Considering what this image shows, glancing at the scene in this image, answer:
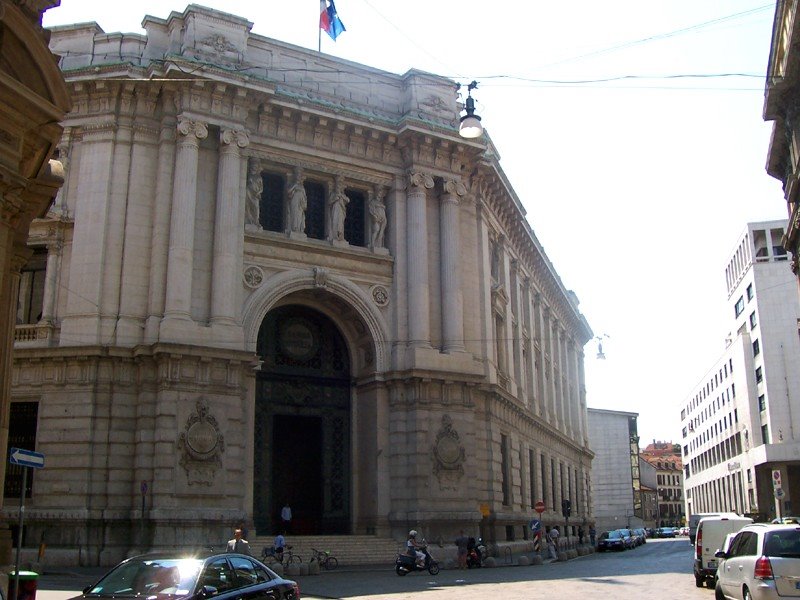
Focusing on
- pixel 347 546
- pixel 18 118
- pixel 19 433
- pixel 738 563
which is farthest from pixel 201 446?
pixel 738 563

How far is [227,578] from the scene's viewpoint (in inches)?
437

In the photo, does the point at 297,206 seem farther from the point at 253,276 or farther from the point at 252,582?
the point at 252,582

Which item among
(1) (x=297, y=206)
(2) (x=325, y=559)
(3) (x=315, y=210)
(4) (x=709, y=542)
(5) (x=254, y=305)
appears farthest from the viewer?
(3) (x=315, y=210)

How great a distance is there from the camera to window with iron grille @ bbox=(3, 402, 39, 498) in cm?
2878

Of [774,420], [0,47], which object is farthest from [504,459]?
[774,420]

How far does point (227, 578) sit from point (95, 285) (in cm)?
2079

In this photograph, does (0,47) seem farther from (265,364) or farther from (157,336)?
(265,364)

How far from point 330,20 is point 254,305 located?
491 inches

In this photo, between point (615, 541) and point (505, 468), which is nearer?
point (505, 468)

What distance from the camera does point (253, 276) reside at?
32.1 metres

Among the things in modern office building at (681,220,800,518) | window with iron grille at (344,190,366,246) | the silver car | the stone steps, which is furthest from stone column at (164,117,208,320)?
modern office building at (681,220,800,518)

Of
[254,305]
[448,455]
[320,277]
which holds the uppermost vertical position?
[320,277]

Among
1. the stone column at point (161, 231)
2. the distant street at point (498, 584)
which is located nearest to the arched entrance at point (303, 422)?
the stone column at point (161, 231)

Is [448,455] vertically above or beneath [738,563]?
above
